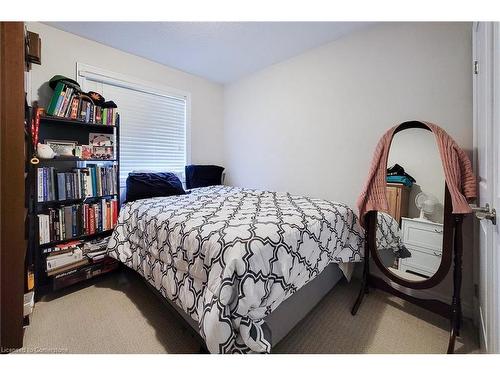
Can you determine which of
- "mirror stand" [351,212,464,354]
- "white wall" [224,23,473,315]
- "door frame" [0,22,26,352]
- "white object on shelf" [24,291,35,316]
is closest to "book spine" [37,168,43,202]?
"door frame" [0,22,26,352]

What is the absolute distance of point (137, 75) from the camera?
105 inches

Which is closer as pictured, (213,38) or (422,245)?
(422,245)

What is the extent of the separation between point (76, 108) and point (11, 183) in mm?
1045

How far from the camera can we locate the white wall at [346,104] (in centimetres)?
167

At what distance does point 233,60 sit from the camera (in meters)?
2.75

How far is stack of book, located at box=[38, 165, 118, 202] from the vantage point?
5.82ft

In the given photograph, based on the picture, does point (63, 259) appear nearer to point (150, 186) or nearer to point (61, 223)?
point (61, 223)

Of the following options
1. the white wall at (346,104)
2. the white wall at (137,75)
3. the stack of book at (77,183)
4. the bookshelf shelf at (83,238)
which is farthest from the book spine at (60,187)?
the white wall at (346,104)

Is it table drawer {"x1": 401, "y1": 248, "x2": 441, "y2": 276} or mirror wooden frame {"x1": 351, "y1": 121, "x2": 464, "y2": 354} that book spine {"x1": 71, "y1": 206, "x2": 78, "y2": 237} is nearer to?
mirror wooden frame {"x1": 351, "y1": 121, "x2": 464, "y2": 354}

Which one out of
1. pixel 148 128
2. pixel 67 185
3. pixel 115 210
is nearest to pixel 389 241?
pixel 115 210

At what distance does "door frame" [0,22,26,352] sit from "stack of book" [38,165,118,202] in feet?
1.97
